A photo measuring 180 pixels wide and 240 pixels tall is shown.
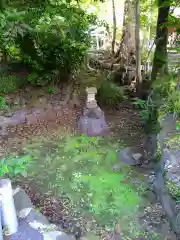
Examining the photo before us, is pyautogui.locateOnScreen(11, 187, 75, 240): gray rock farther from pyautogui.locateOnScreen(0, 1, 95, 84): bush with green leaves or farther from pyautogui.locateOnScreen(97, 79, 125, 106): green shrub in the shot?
pyautogui.locateOnScreen(97, 79, 125, 106): green shrub

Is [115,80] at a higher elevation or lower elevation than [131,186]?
higher

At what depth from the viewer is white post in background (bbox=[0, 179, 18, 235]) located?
2.43 m

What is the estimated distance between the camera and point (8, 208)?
2.47 meters

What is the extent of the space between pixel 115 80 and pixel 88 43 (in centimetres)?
169

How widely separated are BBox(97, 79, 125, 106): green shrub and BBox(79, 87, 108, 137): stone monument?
75cm

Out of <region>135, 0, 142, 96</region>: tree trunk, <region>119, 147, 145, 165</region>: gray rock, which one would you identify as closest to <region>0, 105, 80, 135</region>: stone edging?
<region>119, 147, 145, 165</region>: gray rock

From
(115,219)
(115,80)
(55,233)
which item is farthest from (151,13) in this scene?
(55,233)

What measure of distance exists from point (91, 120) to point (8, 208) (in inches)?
129

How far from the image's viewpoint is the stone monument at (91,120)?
215 inches

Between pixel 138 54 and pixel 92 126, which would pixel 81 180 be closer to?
pixel 92 126

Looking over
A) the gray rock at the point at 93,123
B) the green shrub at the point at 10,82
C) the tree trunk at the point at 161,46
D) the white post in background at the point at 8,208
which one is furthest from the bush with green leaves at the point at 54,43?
the white post in background at the point at 8,208

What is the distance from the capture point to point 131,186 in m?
3.71

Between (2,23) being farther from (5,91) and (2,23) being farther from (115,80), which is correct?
(115,80)

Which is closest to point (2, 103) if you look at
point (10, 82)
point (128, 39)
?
point (10, 82)
